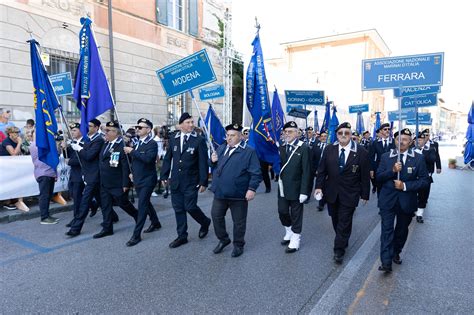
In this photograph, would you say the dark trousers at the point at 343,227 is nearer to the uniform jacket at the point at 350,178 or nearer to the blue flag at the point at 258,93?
the uniform jacket at the point at 350,178

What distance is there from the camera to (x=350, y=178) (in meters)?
4.29

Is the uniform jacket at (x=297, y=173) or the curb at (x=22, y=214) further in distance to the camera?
the curb at (x=22, y=214)

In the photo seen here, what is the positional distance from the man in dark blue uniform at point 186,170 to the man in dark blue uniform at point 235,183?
0.39 metres

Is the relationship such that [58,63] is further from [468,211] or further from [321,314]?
[468,211]

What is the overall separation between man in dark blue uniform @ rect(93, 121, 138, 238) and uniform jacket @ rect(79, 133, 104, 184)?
0.39 ft

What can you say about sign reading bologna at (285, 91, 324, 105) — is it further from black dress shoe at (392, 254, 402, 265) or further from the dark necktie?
black dress shoe at (392, 254, 402, 265)

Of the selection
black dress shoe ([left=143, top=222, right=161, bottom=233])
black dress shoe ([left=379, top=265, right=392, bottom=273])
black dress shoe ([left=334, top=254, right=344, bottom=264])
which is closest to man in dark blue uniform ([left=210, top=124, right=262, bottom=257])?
black dress shoe ([left=334, top=254, right=344, bottom=264])

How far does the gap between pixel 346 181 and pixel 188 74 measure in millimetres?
3196

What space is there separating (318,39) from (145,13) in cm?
3343

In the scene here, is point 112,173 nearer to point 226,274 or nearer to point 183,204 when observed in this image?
point 183,204

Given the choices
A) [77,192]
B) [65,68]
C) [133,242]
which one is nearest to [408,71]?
[133,242]

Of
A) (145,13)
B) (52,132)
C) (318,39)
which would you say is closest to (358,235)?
(52,132)

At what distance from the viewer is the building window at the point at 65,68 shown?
35.0 feet

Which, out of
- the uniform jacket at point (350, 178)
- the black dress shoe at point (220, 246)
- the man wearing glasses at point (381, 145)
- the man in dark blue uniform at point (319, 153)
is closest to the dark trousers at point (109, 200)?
the black dress shoe at point (220, 246)
